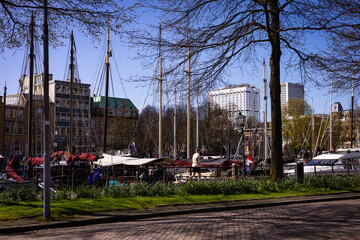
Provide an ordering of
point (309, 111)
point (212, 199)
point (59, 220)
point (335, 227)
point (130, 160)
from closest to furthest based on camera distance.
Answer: point (335, 227)
point (59, 220)
point (212, 199)
point (130, 160)
point (309, 111)

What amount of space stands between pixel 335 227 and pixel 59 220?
25.1ft

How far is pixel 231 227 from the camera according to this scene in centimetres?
1130

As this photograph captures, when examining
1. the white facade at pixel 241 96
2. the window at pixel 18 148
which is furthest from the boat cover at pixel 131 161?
the window at pixel 18 148

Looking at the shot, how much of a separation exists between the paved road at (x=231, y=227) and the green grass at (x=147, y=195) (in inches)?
83.5

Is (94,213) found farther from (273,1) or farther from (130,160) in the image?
(130,160)

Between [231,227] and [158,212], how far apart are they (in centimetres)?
373

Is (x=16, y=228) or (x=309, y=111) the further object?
(x=309, y=111)

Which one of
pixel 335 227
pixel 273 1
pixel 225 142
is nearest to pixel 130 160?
pixel 273 1

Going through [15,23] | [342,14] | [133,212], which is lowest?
[133,212]

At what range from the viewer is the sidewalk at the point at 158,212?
38.8 ft

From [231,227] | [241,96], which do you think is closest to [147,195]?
[231,227]

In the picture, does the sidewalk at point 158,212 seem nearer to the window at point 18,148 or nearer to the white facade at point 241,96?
the white facade at point 241,96

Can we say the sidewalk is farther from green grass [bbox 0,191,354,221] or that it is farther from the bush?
the bush

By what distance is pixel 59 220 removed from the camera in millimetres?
12688
